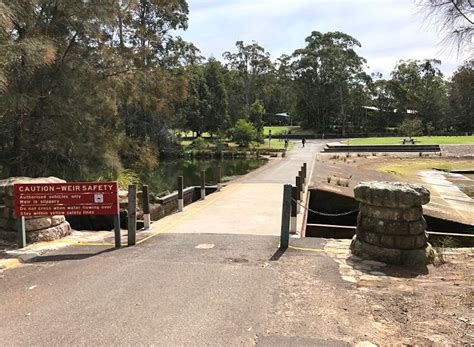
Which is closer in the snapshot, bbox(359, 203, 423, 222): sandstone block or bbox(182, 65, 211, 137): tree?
bbox(359, 203, 423, 222): sandstone block

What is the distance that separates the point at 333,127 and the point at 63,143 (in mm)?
73264

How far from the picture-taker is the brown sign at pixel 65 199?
764cm

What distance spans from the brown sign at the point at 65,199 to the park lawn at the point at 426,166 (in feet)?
92.2

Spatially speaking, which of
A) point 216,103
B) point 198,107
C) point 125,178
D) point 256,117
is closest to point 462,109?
point 256,117

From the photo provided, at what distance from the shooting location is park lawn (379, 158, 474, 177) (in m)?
34.0

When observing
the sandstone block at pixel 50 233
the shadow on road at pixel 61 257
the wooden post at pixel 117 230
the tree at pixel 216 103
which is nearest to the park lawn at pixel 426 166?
the sandstone block at pixel 50 233

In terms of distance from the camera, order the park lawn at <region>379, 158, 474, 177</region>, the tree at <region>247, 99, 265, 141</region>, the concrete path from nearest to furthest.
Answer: the concrete path, the park lawn at <region>379, 158, 474, 177</region>, the tree at <region>247, 99, 265, 141</region>

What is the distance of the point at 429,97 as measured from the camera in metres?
80.3

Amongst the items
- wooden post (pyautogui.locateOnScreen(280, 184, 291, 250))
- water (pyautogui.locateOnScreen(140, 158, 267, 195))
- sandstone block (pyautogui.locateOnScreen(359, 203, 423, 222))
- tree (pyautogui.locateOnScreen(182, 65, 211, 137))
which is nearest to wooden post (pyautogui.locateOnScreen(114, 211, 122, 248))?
wooden post (pyautogui.locateOnScreen(280, 184, 291, 250))

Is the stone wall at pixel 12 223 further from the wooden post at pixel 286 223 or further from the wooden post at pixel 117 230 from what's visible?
the wooden post at pixel 286 223

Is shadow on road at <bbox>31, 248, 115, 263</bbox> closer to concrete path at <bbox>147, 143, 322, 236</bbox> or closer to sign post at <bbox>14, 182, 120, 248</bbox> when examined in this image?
sign post at <bbox>14, 182, 120, 248</bbox>

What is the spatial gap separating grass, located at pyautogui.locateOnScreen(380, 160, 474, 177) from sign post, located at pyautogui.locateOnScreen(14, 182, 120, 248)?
28.2m

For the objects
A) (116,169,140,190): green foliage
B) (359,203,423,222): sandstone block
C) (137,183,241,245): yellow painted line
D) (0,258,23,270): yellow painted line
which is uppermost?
(359,203,423,222): sandstone block

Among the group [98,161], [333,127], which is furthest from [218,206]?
[333,127]
